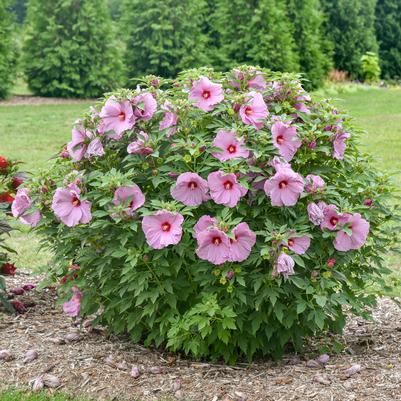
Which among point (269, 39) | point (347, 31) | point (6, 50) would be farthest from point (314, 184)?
point (347, 31)

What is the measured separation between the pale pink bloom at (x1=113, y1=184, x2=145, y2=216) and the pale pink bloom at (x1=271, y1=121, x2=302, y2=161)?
24.1 inches

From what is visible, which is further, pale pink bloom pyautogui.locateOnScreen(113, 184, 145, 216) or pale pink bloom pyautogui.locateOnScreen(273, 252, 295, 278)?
pale pink bloom pyautogui.locateOnScreen(113, 184, 145, 216)

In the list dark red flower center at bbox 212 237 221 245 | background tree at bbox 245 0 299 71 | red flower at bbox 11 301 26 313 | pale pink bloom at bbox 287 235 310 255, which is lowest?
background tree at bbox 245 0 299 71

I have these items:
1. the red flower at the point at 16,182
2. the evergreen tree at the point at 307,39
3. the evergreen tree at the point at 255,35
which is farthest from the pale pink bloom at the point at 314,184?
the evergreen tree at the point at 307,39

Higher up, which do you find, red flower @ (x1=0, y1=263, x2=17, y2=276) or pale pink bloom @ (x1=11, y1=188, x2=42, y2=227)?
pale pink bloom @ (x1=11, y1=188, x2=42, y2=227)

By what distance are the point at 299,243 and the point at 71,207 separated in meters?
0.97

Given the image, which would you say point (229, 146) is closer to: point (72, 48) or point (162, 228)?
point (162, 228)

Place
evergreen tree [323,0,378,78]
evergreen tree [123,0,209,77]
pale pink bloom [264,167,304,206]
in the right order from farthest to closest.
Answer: evergreen tree [323,0,378,78] < evergreen tree [123,0,209,77] < pale pink bloom [264,167,304,206]

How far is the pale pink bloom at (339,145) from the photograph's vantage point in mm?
3541

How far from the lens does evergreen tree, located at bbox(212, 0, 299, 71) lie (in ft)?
49.3

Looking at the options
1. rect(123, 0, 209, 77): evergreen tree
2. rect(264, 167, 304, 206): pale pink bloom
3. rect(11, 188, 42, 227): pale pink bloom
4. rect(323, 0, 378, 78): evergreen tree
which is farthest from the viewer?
rect(323, 0, 378, 78): evergreen tree

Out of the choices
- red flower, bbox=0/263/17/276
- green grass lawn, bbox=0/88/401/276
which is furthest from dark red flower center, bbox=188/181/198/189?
green grass lawn, bbox=0/88/401/276

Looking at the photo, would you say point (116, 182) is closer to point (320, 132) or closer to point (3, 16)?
point (320, 132)

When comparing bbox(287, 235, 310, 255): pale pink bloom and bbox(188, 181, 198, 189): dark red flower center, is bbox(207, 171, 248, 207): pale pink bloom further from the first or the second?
bbox(287, 235, 310, 255): pale pink bloom
